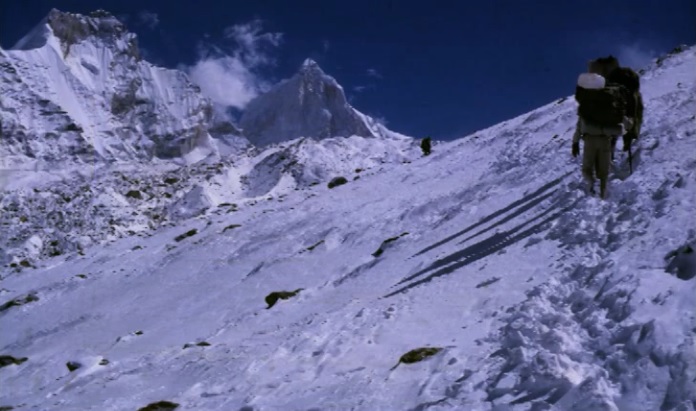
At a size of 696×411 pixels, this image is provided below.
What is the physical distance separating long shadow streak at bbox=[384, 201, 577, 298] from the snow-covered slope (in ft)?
0.27

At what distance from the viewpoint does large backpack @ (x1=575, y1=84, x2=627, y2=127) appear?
11297mm

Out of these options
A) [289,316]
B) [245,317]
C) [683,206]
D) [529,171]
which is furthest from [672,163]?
[245,317]

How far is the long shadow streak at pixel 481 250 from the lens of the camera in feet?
42.1

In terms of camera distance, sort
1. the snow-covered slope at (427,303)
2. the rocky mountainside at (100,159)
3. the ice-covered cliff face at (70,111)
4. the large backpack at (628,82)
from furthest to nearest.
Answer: the ice-covered cliff face at (70,111) < the rocky mountainside at (100,159) < the large backpack at (628,82) < the snow-covered slope at (427,303)

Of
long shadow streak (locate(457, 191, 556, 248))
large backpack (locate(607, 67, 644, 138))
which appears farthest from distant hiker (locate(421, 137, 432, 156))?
large backpack (locate(607, 67, 644, 138))

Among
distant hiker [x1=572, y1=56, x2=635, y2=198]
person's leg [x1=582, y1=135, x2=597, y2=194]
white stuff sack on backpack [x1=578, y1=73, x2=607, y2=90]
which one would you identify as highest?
white stuff sack on backpack [x1=578, y1=73, x2=607, y2=90]

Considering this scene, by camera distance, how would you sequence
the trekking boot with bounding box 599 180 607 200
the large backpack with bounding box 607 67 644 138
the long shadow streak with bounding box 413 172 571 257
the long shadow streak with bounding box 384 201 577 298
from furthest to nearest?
1. the long shadow streak with bounding box 413 172 571 257
2. the long shadow streak with bounding box 384 201 577 298
3. the trekking boot with bounding box 599 180 607 200
4. the large backpack with bounding box 607 67 644 138

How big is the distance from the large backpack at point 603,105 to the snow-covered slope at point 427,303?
1.33 meters

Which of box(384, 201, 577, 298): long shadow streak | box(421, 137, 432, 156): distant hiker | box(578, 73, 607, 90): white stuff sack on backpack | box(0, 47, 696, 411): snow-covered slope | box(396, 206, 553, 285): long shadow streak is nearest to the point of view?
box(0, 47, 696, 411): snow-covered slope

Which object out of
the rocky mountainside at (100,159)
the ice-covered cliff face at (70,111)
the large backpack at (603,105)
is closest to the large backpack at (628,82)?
the large backpack at (603,105)

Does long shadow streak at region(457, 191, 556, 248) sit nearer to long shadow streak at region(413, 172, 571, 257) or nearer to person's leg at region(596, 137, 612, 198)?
long shadow streak at region(413, 172, 571, 257)

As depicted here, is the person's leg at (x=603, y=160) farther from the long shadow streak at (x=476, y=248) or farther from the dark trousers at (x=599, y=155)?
the long shadow streak at (x=476, y=248)

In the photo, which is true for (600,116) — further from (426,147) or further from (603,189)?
(426,147)

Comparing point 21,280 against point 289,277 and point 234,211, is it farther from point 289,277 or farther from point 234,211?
point 289,277
